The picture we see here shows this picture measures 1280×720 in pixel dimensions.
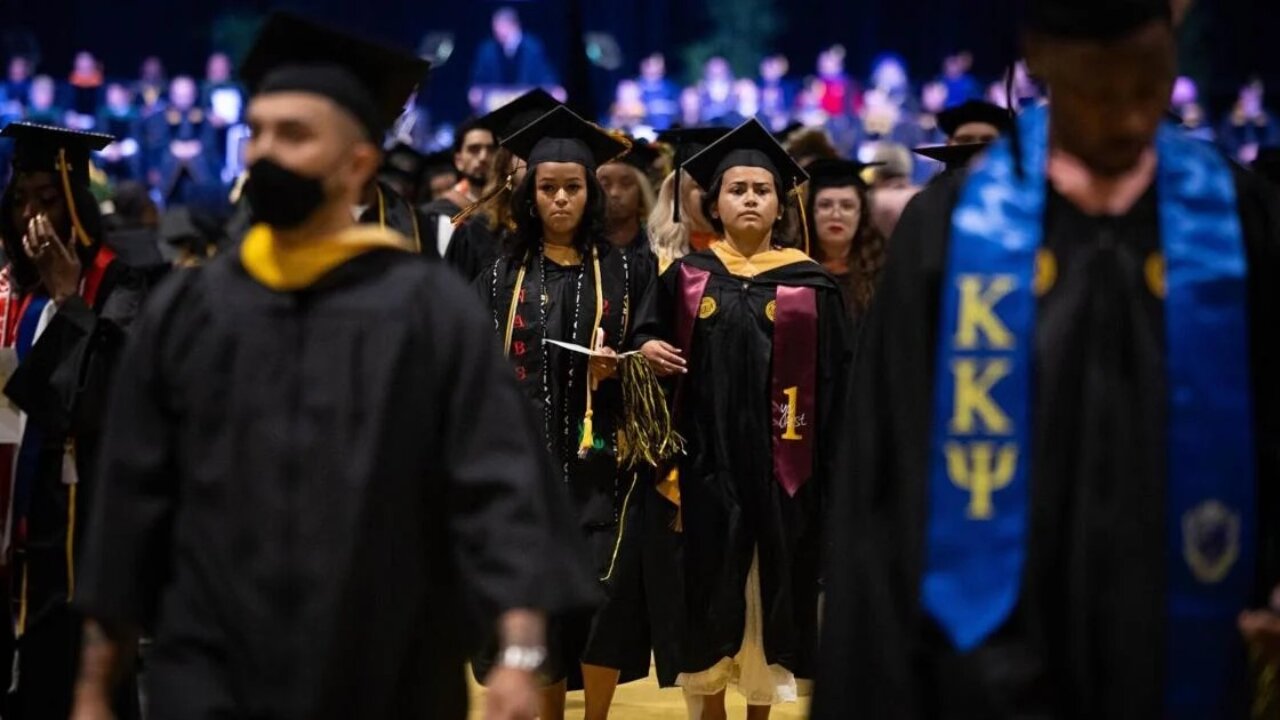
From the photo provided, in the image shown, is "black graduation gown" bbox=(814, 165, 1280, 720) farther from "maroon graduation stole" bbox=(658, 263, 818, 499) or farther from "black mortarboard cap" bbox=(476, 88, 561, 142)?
"black mortarboard cap" bbox=(476, 88, 561, 142)

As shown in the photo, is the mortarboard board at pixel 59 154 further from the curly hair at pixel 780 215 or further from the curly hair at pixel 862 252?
the curly hair at pixel 862 252

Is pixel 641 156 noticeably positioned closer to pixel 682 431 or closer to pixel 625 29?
pixel 682 431

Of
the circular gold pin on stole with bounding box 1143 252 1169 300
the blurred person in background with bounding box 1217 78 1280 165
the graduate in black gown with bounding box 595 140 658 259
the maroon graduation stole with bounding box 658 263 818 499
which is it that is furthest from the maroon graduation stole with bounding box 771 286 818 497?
the blurred person in background with bounding box 1217 78 1280 165

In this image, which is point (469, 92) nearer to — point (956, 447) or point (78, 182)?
point (78, 182)

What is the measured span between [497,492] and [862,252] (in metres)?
5.51

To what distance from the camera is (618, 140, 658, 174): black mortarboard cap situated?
8430 millimetres

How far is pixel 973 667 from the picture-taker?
→ 9.57 ft

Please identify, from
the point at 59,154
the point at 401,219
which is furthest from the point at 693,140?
the point at 59,154

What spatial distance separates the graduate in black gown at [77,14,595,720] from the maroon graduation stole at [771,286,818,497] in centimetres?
333

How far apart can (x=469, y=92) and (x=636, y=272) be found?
24142 millimetres

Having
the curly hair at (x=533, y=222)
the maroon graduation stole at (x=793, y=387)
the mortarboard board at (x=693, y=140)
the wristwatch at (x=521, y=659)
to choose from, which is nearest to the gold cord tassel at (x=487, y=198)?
the curly hair at (x=533, y=222)

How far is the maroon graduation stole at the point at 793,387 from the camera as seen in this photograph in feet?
22.2

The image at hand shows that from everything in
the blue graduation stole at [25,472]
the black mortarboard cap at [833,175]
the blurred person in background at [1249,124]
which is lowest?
the blue graduation stole at [25,472]

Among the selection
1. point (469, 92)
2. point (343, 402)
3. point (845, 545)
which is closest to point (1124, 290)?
point (845, 545)
